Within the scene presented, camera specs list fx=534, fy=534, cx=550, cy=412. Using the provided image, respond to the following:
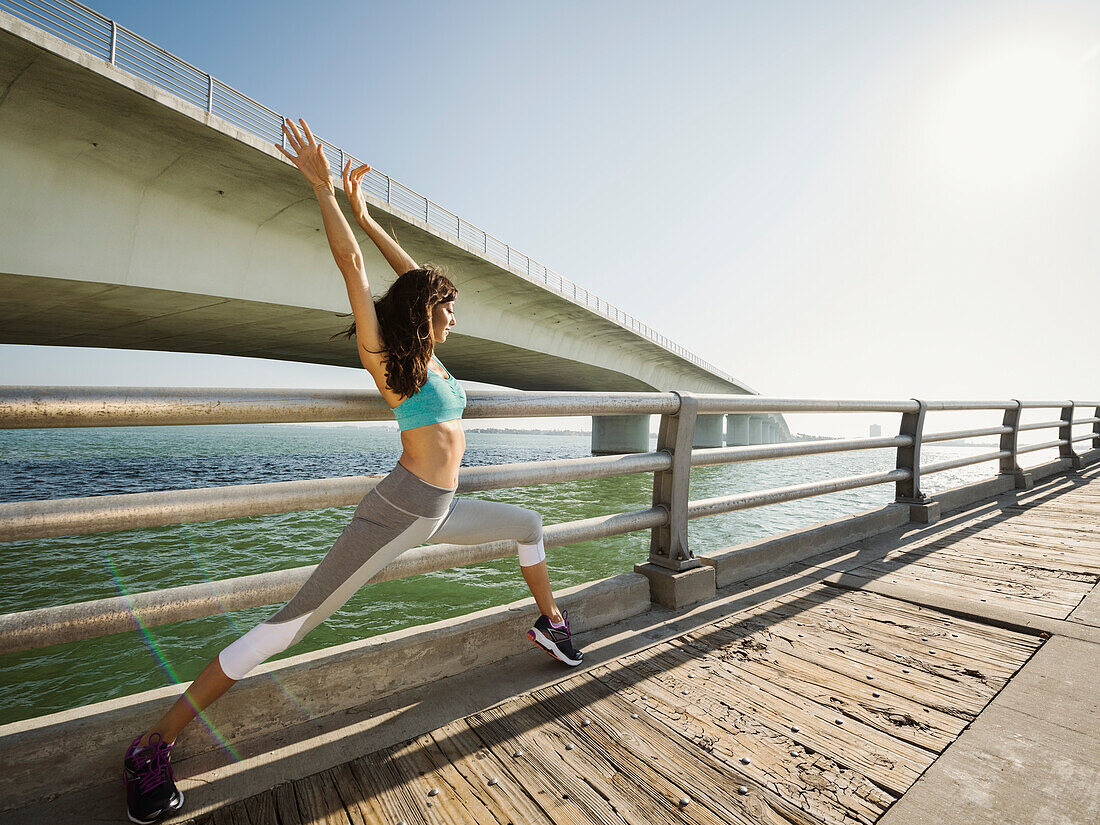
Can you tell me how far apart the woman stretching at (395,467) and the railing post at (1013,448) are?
8161 millimetres

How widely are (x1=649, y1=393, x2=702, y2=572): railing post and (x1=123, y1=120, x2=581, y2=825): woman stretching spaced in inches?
54.3

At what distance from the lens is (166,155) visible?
1061cm

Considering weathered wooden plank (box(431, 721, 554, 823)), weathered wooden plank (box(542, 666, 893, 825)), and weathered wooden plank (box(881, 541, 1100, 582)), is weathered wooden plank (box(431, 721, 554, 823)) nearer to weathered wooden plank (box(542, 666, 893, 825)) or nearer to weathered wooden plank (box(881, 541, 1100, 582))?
weathered wooden plank (box(542, 666, 893, 825))

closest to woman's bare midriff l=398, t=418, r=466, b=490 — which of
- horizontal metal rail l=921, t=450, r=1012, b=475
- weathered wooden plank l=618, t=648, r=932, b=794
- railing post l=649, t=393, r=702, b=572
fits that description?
weathered wooden plank l=618, t=648, r=932, b=794

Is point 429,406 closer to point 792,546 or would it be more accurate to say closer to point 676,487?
point 676,487

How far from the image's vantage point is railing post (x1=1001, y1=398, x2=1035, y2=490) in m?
7.21

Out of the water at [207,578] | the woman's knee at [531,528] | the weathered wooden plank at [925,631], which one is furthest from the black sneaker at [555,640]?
the water at [207,578]

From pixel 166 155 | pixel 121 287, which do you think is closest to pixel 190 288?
pixel 121 287

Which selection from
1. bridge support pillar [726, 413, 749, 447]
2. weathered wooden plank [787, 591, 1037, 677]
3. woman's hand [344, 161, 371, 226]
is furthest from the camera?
bridge support pillar [726, 413, 749, 447]

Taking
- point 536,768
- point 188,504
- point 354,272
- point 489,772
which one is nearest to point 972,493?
point 536,768

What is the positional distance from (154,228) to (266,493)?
1247 cm

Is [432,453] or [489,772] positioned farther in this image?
[432,453]

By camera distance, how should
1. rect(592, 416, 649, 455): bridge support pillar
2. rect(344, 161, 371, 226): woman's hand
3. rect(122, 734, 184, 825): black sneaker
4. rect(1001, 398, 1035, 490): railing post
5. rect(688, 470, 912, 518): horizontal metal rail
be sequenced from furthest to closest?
1. rect(592, 416, 649, 455): bridge support pillar
2. rect(1001, 398, 1035, 490): railing post
3. rect(688, 470, 912, 518): horizontal metal rail
4. rect(344, 161, 371, 226): woman's hand
5. rect(122, 734, 184, 825): black sneaker

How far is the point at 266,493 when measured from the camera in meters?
1.99
